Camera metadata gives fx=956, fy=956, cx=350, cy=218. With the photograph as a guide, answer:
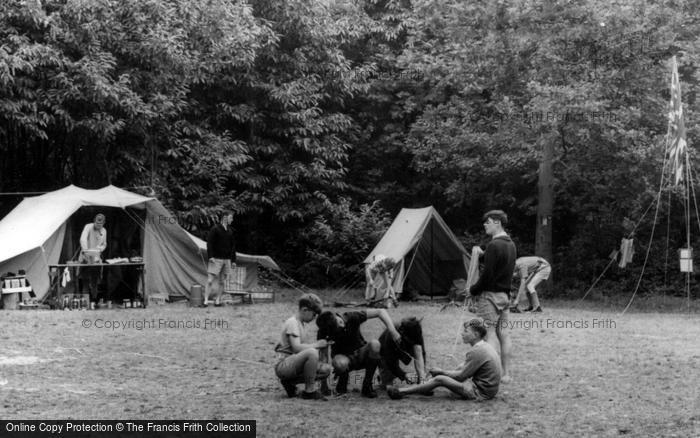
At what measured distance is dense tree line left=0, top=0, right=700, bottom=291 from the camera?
16297 millimetres

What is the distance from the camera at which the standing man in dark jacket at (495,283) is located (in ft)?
24.7

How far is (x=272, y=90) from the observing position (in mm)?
19578

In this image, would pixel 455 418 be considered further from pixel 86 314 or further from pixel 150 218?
pixel 150 218

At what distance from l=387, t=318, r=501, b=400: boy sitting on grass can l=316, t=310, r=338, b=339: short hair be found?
0.60 m

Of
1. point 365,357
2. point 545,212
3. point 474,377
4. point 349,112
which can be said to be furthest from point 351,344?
point 349,112

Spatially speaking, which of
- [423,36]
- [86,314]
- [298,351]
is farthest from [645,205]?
[298,351]

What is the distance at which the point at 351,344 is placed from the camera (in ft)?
23.6

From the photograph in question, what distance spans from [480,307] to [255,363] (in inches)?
94.7

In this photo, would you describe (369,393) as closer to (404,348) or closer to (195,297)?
(404,348)

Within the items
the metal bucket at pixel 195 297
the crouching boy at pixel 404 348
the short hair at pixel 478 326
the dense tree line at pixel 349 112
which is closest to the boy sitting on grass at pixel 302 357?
the crouching boy at pixel 404 348

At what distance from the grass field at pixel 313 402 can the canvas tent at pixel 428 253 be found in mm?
3845

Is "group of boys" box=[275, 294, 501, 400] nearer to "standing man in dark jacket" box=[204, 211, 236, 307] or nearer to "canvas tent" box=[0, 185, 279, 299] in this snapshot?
"standing man in dark jacket" box=[204, 211, 236, 307]

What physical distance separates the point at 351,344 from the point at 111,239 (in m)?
10.0

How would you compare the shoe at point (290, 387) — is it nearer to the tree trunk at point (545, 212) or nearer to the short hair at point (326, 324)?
the short hair at point (326, 324)
